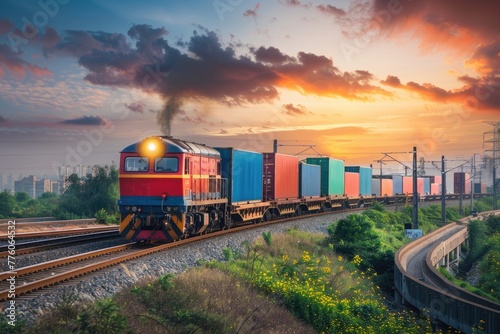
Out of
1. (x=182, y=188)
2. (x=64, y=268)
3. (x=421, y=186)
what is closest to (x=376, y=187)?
(x=421, y=186)

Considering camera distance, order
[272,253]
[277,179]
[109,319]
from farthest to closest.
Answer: [277,179]
[272,253]
[109,319]

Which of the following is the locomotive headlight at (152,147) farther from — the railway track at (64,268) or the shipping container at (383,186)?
the shipping container at (383,186)

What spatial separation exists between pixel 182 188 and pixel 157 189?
103 cm

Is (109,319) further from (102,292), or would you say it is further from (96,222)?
(96,222)

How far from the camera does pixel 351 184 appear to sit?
5450cm

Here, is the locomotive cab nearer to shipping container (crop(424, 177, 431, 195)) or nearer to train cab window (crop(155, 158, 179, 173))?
train cab window (crop(155, 158, 179, 173))

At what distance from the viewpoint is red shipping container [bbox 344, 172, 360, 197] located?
52.7m

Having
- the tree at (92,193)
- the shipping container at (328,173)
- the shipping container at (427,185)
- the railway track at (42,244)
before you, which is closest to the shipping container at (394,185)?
the shipping container at (427,185)

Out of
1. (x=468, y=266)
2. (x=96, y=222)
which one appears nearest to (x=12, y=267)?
(x=96, y=222)

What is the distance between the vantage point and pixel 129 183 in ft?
68.9

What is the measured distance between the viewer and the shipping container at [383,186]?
218 feet

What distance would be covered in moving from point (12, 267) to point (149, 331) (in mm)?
6488

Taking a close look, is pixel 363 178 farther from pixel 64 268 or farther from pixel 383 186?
pixel 64 268

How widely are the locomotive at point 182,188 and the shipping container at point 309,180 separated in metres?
8.53
